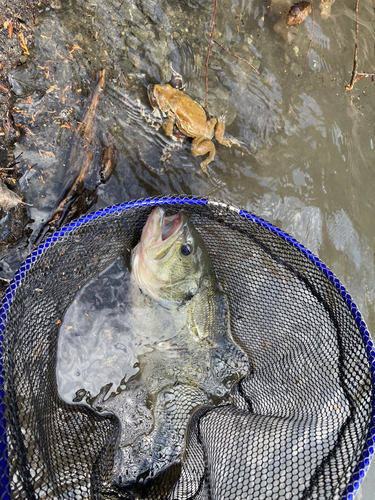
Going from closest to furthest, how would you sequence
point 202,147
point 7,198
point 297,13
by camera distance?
point 7,198 → point 202,147 → point 297,13

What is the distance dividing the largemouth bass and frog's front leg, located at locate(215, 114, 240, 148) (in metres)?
1.32

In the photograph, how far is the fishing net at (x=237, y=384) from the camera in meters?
2.26

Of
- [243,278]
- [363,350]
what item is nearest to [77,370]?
[243,278]

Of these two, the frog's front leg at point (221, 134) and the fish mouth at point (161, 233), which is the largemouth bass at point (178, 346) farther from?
the frog's front leg at point (221, 134)

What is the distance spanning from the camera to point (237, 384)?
11.8 feet

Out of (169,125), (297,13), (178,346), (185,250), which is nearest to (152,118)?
(169,125)

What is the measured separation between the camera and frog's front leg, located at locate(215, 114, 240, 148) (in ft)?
12.2

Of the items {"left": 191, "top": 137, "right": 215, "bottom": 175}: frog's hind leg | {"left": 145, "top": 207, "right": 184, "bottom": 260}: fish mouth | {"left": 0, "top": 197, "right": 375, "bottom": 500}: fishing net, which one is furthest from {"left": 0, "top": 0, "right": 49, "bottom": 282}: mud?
{"left": 191, "top": 137, "right": 215, "bottom": 175}: frog's hind leg

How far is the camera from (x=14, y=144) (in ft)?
10.1

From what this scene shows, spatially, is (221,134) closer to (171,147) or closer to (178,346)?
(171,147)

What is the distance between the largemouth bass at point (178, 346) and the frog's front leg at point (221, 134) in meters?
1.32

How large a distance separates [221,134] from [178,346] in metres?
2.47

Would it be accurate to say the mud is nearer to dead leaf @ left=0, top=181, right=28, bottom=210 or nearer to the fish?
dead leaf @ left=0, top=181, right=28, bottom=210

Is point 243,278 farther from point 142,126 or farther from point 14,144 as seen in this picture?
point 14,144
